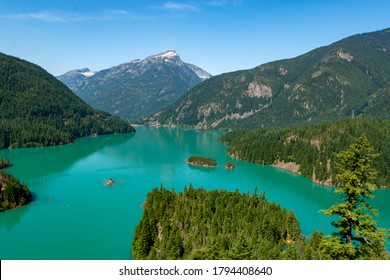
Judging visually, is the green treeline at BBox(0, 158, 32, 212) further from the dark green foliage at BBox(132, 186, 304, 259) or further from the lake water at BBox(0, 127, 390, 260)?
the dark green foliage at BBox(132, 186, 304, 259)

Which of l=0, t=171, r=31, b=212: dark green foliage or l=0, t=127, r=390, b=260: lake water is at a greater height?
l=0, t=171, r=31, b=212: dark green foliage

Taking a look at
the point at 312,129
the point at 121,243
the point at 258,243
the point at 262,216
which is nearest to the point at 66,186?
the point at 121,243

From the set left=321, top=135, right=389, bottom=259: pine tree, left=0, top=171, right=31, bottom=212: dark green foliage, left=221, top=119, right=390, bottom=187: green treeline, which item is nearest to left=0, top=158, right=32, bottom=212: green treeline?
left=0, top=171, right=31, bottom=212: dark green foliage

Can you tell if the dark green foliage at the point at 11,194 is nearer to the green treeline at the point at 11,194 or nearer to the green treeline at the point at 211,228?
the green treeline at the point at 11,194

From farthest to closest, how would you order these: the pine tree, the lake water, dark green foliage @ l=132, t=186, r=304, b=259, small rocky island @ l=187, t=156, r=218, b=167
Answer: small rocky island @ l=187, t=156, r=218, b=167
the lake water
dark green foliage @ l=132, t=186, r=304, b=259
the pine tree

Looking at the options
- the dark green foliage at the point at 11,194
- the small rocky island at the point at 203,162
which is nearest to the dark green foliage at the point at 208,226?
the dark green foliage at the point at 11,194
